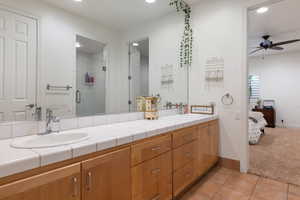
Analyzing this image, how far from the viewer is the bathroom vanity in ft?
2.69

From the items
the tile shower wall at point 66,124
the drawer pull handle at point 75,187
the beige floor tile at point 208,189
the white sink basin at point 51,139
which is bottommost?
the beige floor tile at point 208,189

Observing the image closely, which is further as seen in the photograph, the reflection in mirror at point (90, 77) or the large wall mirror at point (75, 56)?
the reflection in mirror at point (90, 77)

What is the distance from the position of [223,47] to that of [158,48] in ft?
3.51

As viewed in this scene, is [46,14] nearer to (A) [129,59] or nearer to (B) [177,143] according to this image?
(A) [129,59]

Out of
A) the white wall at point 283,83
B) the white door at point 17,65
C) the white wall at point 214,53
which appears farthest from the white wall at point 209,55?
the white wall at point 283,83

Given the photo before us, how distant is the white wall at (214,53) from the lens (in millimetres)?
2551

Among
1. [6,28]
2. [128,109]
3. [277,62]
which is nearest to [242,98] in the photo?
[128,109]

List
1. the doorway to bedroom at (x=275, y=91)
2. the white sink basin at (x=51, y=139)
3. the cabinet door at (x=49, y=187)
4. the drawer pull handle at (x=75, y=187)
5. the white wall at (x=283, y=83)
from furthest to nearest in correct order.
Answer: the white wall at (x=283, y=83)
the doorway to bedroom at (x=275, y=91)
the white sink basin at (x=51, y=139)
the drawer pull handle at (x=75, y=187)
the cabinet door at (x=49, y=187)

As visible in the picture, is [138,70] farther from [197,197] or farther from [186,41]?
[197,197]

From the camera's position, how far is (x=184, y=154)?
1881mm

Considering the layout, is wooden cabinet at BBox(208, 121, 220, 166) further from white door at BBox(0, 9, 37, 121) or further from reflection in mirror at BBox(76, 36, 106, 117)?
white door at BBox(0, 9, 37, 121)

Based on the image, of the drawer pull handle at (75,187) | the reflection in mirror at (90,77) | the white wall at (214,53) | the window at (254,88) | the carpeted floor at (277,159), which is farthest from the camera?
the window at (254,88)

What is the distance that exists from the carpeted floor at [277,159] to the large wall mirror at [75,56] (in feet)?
7.08

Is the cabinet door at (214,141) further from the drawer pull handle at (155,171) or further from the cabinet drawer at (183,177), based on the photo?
the drawer pull handle at (155,171)
